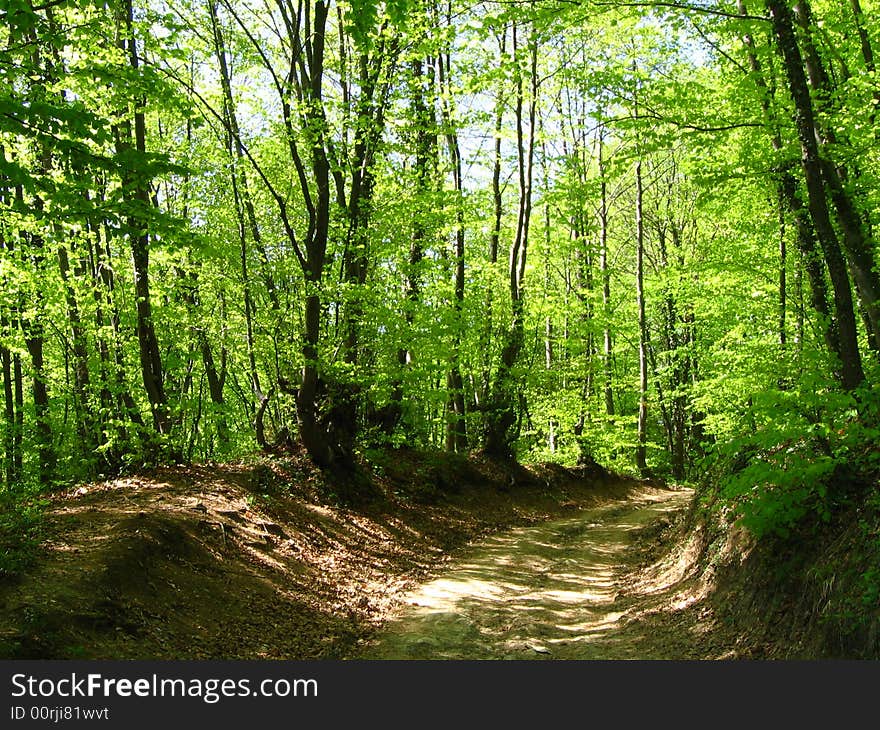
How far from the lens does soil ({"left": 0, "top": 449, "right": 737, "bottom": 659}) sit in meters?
6.03

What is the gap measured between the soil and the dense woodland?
137cm

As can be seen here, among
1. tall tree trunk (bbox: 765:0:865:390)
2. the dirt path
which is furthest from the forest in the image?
the dirt path

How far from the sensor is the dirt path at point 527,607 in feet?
21.8

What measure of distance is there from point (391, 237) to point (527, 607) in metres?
7.73

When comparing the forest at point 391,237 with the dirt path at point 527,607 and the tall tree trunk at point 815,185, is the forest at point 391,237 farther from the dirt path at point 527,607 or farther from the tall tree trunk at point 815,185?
the dirt path at point 527,607

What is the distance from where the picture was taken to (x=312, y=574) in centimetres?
899

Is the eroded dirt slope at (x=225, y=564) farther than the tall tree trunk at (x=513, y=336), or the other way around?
the tall tree trunk at (x=513, y=336)

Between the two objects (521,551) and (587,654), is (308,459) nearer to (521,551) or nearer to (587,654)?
(521,551)

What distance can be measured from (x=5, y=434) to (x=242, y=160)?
306 inches

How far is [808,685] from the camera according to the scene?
15.0 feet

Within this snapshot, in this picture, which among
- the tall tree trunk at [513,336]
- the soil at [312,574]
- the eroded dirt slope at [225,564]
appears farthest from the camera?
the tall tree trunk at [513,336]

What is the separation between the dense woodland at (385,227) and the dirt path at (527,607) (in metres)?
2.27

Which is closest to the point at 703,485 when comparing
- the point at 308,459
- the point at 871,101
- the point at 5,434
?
the point at 871,101

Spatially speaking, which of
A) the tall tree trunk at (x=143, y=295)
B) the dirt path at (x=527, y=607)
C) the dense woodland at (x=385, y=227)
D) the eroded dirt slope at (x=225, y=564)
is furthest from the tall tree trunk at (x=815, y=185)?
the tall tree trunk at (x=143, y=295)
